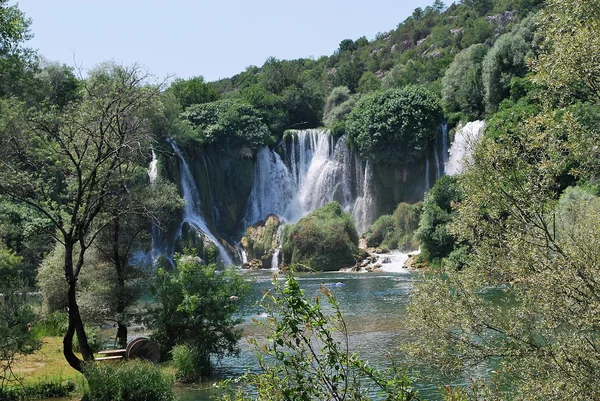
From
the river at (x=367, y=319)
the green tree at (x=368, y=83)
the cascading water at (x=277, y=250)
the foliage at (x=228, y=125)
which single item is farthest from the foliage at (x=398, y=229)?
the green tree at (x=368, y=83)

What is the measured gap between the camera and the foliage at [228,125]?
66438 millimetres

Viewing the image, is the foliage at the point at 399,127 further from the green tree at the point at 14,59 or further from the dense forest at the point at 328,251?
the green tree at the point at 14,59

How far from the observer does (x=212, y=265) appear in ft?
67.7

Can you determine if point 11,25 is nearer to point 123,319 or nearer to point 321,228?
point 123,319

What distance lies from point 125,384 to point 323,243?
40368 mm

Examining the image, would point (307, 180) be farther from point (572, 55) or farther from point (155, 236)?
point (572, 55)

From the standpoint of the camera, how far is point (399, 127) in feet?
202

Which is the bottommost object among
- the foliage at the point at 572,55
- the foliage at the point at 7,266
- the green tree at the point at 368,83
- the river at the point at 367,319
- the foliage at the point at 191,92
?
the river at the point at 367,319

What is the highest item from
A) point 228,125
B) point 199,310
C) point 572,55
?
point 228,125

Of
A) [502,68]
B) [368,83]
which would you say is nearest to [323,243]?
[502,68]

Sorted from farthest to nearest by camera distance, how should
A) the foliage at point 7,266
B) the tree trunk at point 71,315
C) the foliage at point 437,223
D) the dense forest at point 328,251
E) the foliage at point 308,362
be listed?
the foliage at point 437,223, the foliage at point 7,266, the tree trunk at point 71,315, the dense forest at point 328,251, the foliage at point 308,362

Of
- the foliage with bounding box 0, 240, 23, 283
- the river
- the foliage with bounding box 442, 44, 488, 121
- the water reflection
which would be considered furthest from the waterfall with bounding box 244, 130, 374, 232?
the foliage with bounding box 0, 240, 23, 283

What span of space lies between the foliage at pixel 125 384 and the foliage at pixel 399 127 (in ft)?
157

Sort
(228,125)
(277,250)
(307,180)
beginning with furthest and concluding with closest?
(228,125), (307,180), (277,250)
